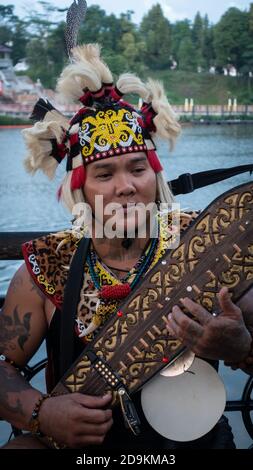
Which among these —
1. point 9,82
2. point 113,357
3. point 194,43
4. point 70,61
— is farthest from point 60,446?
point 194,43

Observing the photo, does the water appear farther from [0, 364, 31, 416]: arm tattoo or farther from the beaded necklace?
[0, 364, 31, 416]: arm tattoo

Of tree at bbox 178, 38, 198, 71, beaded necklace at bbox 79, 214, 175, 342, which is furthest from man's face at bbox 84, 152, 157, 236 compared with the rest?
tree at bbox 178, 38, 198, 71

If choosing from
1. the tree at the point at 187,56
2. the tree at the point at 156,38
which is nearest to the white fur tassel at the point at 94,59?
the tree at the point at 156,38

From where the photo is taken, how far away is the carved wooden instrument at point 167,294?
5.38 feet

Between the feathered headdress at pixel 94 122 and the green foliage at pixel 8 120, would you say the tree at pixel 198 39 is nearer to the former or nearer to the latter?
the green foliage at pixel 8 120

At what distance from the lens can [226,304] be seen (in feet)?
5.06

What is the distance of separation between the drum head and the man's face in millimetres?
434

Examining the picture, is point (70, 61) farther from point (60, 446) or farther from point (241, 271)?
point (60, 446)

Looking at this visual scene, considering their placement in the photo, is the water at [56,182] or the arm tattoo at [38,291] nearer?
the arm tattoo at [38,291]

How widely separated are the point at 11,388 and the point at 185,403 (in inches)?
19.2

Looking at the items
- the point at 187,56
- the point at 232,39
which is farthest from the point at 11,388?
the point at 232,39

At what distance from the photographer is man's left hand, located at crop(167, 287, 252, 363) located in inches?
61.3

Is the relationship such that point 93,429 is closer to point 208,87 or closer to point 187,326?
point 187,326
